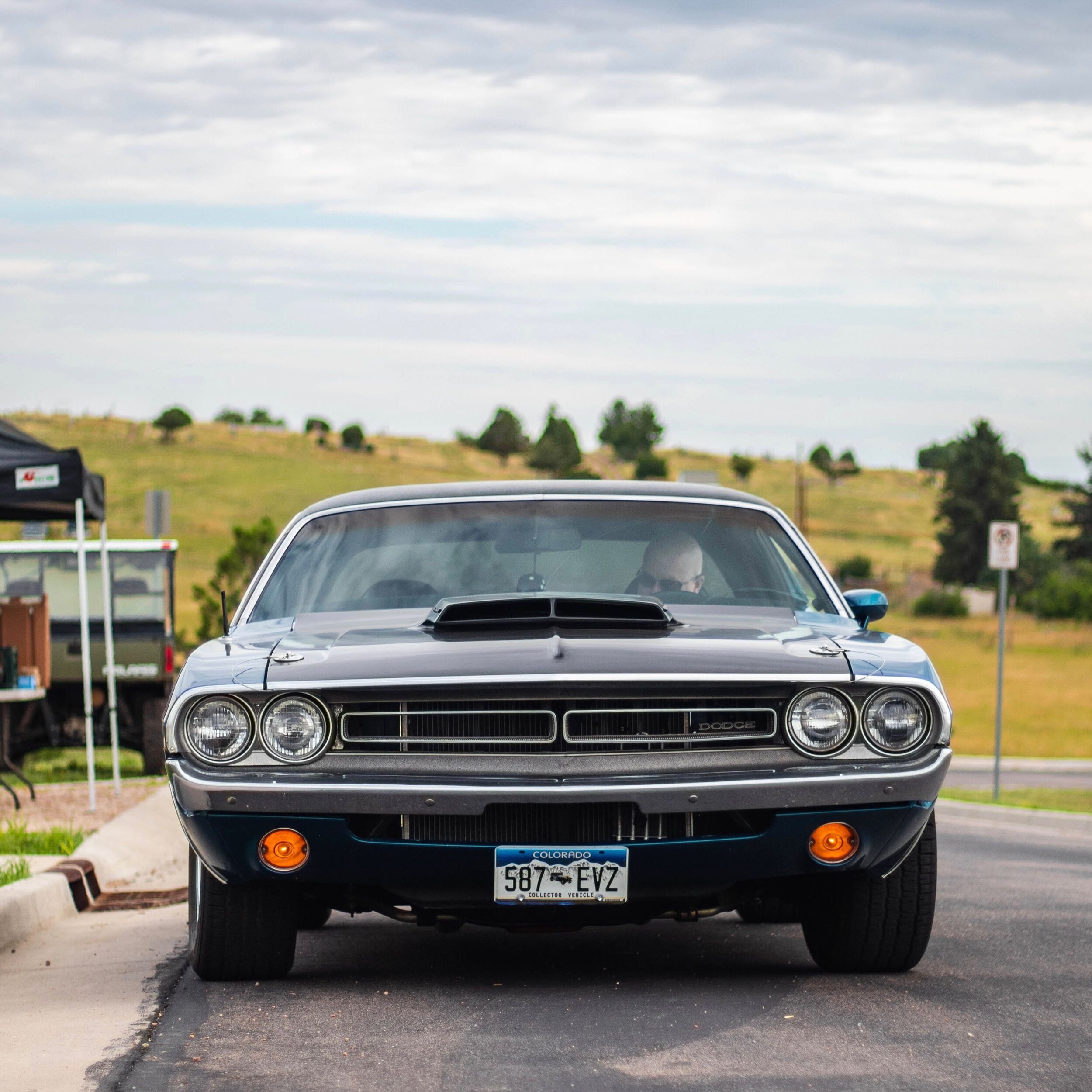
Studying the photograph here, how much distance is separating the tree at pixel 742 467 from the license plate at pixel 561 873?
14745 centimetres

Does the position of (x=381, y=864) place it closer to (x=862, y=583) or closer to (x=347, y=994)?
(x=347, y=994)

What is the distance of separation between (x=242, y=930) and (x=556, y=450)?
137934 mm

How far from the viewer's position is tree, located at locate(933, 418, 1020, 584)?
319 ft

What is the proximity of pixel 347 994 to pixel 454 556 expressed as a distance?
5.40ft

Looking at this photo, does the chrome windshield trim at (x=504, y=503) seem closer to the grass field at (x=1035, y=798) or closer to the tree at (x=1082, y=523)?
the grass field at (x=1035, y=798)

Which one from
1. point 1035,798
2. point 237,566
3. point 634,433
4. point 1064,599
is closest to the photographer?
point 1035,798

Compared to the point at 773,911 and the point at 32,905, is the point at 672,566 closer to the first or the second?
the point at 773,911

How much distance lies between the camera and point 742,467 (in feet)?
516

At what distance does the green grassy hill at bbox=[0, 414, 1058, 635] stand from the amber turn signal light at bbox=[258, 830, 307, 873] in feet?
182

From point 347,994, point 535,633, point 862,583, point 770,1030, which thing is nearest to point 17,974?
point 347,994

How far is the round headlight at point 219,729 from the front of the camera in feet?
16.8

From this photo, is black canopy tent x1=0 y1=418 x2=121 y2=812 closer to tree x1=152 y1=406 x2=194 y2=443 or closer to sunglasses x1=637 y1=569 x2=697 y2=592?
sunglasses x1=637 y1=569 x2=697 y2=592

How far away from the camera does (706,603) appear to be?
20.3 ft

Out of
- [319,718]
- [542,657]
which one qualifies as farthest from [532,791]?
[319,718]
